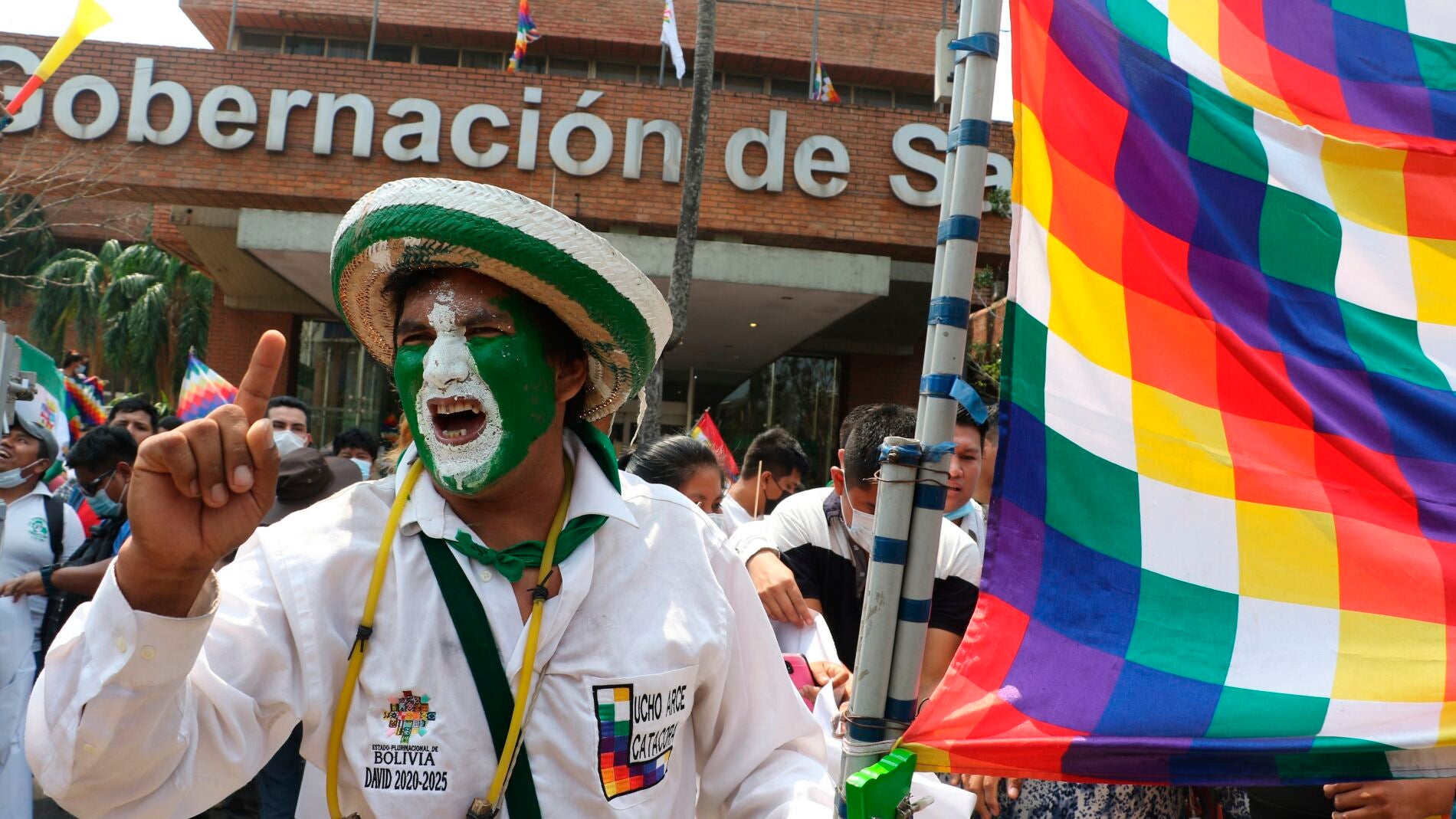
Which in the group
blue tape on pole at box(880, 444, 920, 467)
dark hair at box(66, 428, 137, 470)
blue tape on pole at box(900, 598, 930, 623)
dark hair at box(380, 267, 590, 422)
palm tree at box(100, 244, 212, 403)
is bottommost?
blue tape on pole at box(900, 598, 930, 623)

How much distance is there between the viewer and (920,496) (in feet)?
6.77

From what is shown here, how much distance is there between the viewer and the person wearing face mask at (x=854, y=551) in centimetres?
346

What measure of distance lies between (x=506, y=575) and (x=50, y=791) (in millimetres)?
716

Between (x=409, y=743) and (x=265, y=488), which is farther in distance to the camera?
(x=409, y=743)

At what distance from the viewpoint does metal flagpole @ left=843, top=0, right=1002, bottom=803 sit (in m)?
2.03

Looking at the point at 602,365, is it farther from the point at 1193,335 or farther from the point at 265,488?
the point at 1193,335

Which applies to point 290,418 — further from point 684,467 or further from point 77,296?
point 77,296

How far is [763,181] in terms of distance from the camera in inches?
553

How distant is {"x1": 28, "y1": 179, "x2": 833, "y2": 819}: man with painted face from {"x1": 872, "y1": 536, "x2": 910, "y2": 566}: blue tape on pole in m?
0.27

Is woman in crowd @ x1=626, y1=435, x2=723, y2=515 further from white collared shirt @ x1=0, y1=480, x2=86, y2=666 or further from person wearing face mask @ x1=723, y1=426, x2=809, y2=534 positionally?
white collared shirt @ x1=0, y1=480, x2=86, y2=666

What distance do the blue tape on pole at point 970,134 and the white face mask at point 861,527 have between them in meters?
1.73

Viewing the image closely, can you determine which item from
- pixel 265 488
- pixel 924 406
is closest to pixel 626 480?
pixel 924 406

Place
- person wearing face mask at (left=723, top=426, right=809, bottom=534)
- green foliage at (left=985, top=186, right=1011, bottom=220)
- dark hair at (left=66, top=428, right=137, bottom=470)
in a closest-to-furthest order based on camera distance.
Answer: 1. dark hair at (left=66, top=428, right=137, bottom=470)
2. person wearing face mask at (left=723, top=426, right=809, bottom=534)
3. green foliage at (left=985, top=186, right=1011, bottom=220)

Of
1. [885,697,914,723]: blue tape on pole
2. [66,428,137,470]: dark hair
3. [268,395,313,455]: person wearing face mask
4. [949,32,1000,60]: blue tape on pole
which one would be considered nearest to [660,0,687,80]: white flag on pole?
[268,395,313,455]: person wearing face mask
